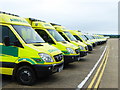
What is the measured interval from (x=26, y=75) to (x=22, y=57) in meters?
0.65

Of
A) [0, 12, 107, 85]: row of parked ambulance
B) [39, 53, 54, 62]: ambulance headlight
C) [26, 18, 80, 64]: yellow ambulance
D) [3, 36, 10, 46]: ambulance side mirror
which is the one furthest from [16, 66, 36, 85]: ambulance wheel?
[26, 18, 80, 64]: yellow ambulance

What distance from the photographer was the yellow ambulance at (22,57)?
6492mm

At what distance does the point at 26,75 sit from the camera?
6562 mm

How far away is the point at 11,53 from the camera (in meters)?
6.66

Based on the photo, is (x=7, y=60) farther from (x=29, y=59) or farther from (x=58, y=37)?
(x=58, y=37)

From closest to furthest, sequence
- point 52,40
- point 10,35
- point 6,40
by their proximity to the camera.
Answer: point 6,40, point 10,35, point 52,40

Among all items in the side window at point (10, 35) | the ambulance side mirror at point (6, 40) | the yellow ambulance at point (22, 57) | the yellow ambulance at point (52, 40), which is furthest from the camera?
the yellow ambulance at point (52, 40)

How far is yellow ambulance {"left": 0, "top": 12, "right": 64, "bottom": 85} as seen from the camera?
6.49 m

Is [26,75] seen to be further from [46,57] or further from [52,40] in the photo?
[52,40]

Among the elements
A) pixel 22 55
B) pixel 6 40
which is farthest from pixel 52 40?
pixel 6 40

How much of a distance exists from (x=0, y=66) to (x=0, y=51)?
543 millimetres

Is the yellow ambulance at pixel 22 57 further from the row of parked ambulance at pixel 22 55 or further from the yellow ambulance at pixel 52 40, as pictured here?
the yellow ambulance at pixel 52 40

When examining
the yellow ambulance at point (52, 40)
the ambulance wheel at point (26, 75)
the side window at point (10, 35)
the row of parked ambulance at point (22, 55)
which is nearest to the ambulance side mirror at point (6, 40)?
the row of parked ambulance at point (22, 55)

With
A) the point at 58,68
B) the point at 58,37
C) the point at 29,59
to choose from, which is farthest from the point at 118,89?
the point at 58,37
